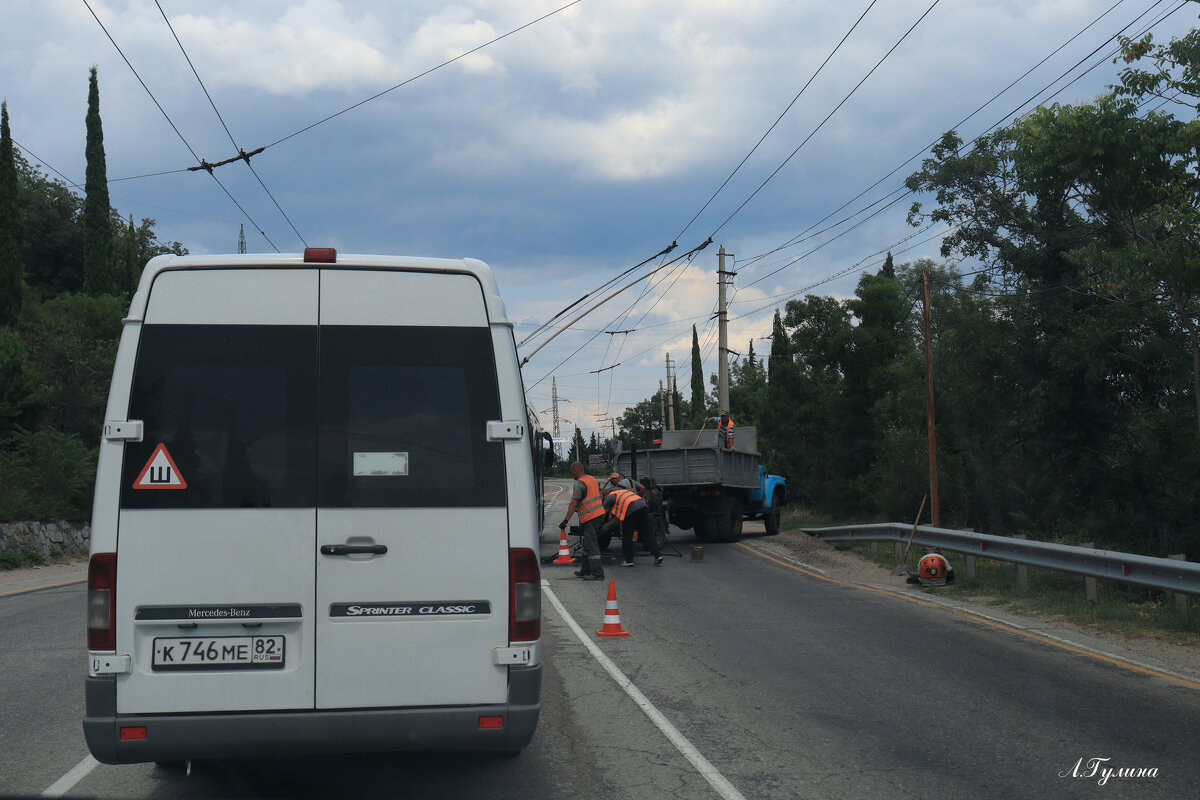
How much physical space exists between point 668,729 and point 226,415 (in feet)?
11.6

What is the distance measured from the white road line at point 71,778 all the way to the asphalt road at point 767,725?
4 cm

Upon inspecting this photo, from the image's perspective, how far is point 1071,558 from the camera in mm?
11992

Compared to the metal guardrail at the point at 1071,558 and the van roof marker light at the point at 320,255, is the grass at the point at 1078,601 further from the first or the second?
the van roof marker light at the point at 320,255

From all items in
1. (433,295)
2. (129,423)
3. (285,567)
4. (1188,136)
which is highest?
(1188,136)

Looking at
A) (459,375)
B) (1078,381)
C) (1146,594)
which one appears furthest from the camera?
(1078,381)

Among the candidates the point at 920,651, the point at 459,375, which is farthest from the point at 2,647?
the point at 920,651

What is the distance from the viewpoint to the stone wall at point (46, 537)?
20531 millimetres

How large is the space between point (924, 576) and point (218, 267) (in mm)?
12563

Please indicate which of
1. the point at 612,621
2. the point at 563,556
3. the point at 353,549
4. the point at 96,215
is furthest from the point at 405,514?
the point at 96,215

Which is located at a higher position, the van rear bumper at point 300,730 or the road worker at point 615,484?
the road worker at point 615,484

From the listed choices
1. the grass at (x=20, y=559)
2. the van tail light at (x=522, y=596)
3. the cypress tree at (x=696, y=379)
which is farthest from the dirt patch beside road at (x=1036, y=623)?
the cypress tree at (x=696, y=379)

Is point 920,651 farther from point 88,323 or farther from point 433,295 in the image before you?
point 88,323

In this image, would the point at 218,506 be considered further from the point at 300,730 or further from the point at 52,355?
the point at 52,355

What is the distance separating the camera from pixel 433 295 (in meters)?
4.71
